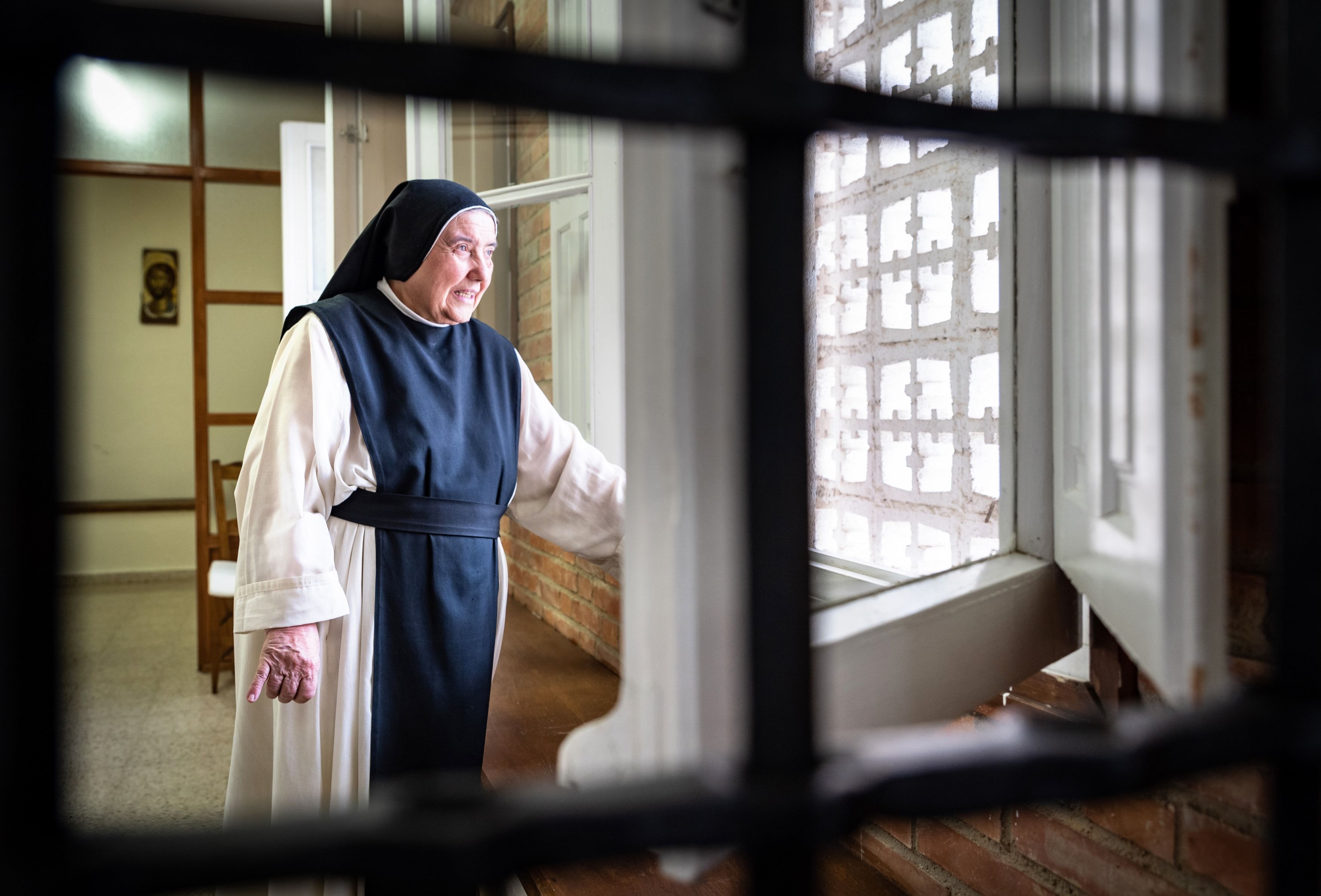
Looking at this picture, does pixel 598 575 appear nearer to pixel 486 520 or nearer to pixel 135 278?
pixel 486 520

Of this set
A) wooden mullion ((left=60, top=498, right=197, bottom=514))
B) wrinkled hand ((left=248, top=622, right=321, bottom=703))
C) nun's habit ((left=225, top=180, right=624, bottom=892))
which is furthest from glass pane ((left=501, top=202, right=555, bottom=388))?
wooden mullion ((left=60, top=498, right=197, bottom=514))

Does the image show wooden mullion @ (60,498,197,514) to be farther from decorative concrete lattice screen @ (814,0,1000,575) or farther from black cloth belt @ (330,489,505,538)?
decorative concrete lattice screen @ (814,0,1000,575)

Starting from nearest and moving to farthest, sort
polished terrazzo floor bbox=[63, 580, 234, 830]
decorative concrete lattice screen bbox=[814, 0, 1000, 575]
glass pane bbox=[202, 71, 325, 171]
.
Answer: decorative concrete lattice screen bbox=[814, 0, 1000, 575]
polished terrazzo floor bbox=[63, 580, 234, 830]
glass pane bbox=[202, 71, 325, 171]

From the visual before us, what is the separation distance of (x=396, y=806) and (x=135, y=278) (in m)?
7.35

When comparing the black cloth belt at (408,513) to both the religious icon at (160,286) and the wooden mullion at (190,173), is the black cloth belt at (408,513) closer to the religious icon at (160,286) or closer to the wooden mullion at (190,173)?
the wooden mullion at (190,173)

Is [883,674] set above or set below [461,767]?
above

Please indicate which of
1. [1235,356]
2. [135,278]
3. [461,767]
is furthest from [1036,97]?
[135,278]

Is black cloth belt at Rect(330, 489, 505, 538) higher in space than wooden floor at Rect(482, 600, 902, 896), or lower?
higher

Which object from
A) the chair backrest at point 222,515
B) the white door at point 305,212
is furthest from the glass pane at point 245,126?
the chair backrest at point 222,515

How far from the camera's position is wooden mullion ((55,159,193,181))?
423 centimetres

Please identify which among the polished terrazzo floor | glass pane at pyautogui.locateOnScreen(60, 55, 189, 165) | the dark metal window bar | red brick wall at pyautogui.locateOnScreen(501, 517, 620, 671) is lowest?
the polished terrazzo floor

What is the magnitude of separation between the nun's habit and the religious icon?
5530mm

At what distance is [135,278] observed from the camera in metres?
6.45

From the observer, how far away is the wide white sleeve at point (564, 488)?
1.89 metres
